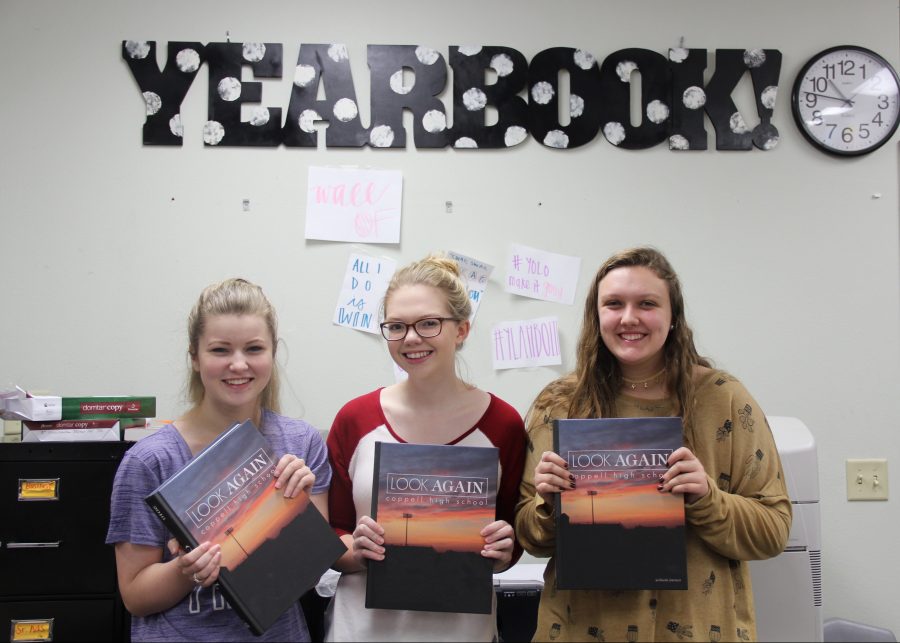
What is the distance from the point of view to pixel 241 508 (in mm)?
1253

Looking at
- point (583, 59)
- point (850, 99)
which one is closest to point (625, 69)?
point (583, 59)

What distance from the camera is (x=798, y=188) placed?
2.37 meters

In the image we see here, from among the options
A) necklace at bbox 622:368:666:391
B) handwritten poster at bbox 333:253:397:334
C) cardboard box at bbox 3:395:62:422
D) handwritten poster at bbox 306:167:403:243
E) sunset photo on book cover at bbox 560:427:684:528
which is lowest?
sunset photo on book cover at bbox 560:427:684:528

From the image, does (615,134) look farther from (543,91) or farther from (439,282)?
(439,282)

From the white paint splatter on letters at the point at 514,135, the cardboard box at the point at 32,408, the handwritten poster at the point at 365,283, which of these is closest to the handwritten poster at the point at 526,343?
the handwritten poster at the point at 365,283

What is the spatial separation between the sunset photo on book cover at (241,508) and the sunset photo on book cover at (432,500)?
6.4 inches

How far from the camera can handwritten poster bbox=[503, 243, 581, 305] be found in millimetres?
2334

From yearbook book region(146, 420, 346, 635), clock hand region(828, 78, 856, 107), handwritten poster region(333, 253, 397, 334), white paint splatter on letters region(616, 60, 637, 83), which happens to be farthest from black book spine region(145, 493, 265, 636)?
clock hand region(828, 78, 856, 107)

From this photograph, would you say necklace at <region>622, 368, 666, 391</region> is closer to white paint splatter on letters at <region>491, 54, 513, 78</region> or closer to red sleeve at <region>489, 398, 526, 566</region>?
red sleeve at <region>489, 398, 526, 566</region>

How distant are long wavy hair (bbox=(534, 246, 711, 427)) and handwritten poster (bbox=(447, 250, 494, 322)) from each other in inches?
34.4

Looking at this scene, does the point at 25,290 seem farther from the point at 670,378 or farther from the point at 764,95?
the point at 764,95

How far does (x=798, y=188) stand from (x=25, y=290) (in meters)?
2.53

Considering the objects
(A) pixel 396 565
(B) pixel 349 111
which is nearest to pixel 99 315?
(B) pixel 349 111

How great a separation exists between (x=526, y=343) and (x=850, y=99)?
133 cm
